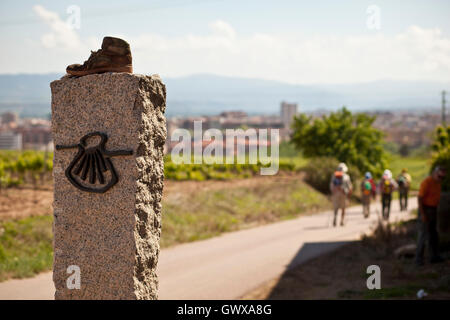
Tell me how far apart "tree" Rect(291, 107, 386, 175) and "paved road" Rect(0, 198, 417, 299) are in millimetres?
9059

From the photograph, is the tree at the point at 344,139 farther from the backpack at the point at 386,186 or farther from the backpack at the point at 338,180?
the backpack at the point at 338,180

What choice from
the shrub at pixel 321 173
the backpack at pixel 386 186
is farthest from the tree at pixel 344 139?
the backpack at pixel 386 186

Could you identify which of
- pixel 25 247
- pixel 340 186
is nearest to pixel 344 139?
pixel 340 186

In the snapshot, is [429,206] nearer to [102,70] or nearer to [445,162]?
[445,162]

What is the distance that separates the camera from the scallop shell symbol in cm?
420

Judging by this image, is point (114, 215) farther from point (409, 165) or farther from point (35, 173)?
point (409, 165)

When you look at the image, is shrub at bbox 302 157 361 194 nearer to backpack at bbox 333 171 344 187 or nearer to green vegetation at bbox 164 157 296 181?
green vegetation at bbox 164 157 296 181

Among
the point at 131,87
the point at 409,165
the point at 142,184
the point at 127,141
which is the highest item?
the point at 131,87

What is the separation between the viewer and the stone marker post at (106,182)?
13.8 feet

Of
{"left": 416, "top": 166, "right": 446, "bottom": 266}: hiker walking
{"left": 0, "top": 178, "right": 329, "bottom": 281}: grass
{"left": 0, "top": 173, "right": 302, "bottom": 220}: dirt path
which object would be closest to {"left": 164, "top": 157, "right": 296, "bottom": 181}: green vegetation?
{"left": 0, "top": 173, "right": 302, "bottom": 220}: dirt path
